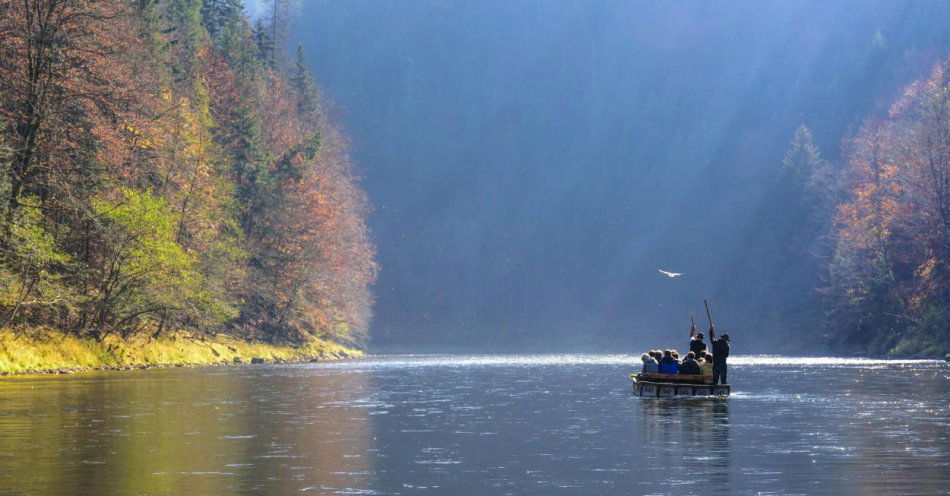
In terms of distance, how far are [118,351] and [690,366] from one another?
35.2m

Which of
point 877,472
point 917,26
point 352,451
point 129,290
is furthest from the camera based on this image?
point 917,26

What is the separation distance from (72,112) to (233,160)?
3276 centimetres

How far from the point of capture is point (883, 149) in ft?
310

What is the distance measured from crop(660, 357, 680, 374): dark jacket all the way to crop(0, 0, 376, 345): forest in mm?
26144

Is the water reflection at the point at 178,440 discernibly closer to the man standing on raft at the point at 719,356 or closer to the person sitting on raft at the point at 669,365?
the person sitting on raft at the point at 669,365

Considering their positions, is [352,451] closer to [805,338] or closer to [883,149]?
[883,149]

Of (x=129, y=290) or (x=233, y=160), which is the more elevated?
(x=233, y=160)

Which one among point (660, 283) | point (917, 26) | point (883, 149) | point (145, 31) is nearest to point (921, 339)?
point (883, 149)

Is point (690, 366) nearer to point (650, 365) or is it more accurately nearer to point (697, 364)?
point (697, 364)

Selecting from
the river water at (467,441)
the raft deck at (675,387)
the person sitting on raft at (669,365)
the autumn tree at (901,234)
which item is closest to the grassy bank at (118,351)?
the river water at (467,441)

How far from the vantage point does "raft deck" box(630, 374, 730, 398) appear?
38.3 meters

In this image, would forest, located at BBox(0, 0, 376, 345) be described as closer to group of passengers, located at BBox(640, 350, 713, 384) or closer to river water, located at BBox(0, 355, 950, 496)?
river water, located at BBox(0, 355, 950, 496)

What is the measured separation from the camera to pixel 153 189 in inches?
2734

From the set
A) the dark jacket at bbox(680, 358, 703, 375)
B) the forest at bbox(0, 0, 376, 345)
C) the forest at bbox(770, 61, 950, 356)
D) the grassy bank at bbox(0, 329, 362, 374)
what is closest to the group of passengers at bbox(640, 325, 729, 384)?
the dark jacket at bbox(680, 358, 703, 375)
